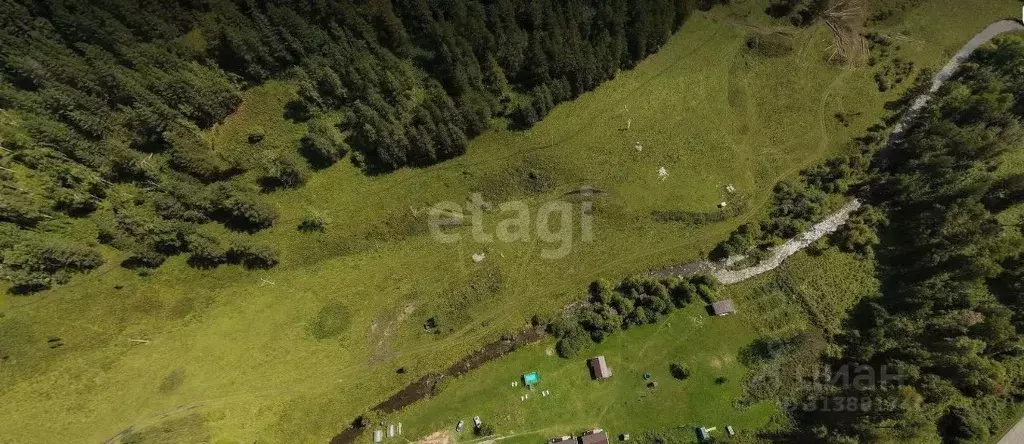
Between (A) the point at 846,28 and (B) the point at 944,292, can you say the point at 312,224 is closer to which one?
(B) the point at 944,292

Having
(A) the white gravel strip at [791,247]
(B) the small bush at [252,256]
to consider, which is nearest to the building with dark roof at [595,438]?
(A) the white gravel strip at [791,247]

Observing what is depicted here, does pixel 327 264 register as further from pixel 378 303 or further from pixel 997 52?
pixel 997 52

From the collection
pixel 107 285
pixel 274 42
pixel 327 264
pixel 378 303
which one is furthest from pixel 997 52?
pixel 107 285

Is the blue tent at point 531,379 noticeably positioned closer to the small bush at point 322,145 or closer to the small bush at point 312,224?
the small bush at point 312,224

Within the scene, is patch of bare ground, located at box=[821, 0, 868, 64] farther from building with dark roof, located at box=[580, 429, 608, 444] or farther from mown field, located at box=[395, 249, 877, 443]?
building with dark roof, located at box=[580, 429, 608, 444]

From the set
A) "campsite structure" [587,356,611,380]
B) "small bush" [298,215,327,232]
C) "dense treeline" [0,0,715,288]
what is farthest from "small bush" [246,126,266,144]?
"campsite structure" [587,356,611,380]
